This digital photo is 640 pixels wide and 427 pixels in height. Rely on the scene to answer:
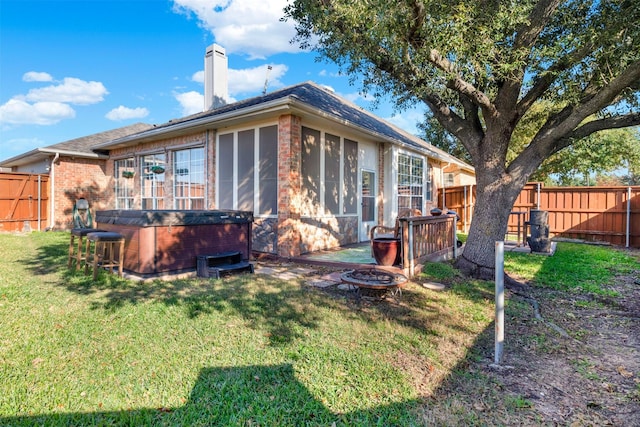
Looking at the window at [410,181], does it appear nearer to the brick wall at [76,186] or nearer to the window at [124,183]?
the window at [124,183]

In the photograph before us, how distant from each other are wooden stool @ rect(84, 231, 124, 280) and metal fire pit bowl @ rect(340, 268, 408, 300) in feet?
12.5

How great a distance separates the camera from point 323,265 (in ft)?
22.9

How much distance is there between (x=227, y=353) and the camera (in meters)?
3.14

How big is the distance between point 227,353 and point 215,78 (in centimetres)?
1107

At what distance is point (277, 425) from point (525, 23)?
6316 millimetres

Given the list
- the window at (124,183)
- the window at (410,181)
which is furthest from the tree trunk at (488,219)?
the window at (124,183)

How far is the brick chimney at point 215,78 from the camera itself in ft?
39.1

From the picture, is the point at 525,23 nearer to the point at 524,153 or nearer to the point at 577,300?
the point at 524,153

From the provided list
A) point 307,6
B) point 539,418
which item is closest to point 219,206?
point 307,6

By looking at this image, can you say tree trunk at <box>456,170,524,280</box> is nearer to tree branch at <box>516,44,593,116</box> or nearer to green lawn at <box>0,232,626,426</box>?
green lawn at <box>0,232,626,426</box>

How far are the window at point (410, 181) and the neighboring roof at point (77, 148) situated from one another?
1167cm

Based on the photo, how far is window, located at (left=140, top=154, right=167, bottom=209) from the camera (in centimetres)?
1130

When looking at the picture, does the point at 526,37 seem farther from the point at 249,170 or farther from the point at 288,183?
the point at 249,170

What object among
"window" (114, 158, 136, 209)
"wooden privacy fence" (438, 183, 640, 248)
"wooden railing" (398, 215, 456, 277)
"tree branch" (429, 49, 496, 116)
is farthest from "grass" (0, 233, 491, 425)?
"wooden privacy fence" (438, 183, 640, 248)
